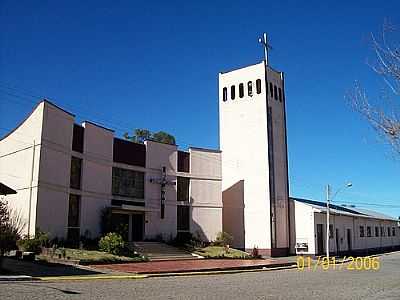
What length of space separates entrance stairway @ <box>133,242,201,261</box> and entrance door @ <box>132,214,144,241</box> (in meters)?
1.77

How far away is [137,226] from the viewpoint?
124 feet

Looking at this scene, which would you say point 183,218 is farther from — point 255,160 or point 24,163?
point 24,163

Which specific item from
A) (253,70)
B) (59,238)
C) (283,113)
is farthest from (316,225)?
(59,238)

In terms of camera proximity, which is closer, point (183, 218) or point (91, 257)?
point (91, 257)

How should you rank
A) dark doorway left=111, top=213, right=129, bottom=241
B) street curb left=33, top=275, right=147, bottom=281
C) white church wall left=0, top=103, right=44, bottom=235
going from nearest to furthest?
street curb left=33, top=275, right=147, bottom=281 → white church wall left=0, top=103, right=44, bottom=235 → dark doorway left=111, top=213, right=129, bottom=241

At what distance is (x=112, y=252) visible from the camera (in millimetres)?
29328

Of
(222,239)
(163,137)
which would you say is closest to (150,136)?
(163,137)

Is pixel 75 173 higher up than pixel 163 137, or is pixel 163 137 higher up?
pixel 163 137

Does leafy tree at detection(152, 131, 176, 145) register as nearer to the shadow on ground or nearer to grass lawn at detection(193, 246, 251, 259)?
grass lawn at detection(193, 246, 251, 259)

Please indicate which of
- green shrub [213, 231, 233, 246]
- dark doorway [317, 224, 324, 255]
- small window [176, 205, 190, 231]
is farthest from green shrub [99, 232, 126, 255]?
dark doorway [317, 224, 324, 255]

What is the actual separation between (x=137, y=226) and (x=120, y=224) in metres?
2.79

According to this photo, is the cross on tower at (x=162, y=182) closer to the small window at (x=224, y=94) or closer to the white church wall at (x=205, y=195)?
the white church wall at (x=205, y=195)

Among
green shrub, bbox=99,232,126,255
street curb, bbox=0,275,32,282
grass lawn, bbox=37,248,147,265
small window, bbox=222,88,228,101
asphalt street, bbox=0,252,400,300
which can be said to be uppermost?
small window, bbox=222,88,228,101

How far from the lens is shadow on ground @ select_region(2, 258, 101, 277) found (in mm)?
19344
